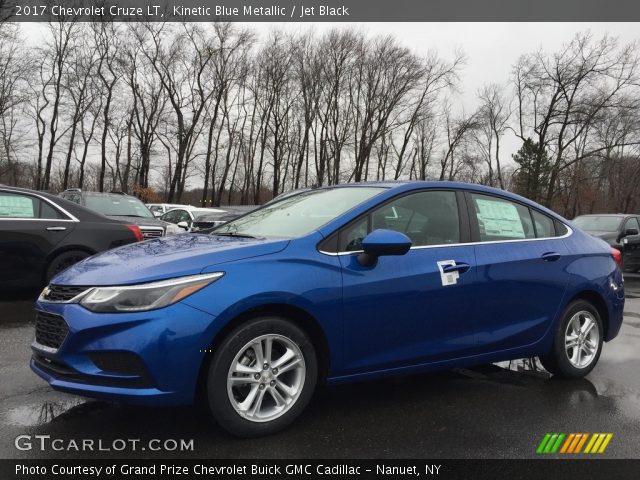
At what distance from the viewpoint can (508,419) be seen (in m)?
3.59

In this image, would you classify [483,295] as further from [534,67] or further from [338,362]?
[534,67]

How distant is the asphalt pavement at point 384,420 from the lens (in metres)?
3.02

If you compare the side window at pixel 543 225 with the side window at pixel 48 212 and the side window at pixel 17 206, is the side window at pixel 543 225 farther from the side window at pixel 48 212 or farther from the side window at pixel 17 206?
the side window at pixel 17 206

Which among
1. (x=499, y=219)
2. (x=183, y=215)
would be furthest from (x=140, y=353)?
(x=183, y=215)

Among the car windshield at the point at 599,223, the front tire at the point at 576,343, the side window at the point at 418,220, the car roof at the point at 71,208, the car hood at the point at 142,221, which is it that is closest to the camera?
the side window at the point at 418,220

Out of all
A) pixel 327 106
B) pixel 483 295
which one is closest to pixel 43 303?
pixel 483 295

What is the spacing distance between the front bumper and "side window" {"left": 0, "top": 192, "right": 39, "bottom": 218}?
16.7ft

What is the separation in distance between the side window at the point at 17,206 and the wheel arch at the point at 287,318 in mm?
5424

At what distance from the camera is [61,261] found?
7.31 metres

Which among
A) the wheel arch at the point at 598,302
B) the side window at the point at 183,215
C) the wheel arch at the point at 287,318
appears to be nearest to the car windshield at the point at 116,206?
the wheel arch at the point at 287,318

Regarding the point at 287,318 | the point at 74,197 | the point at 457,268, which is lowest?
the point at 287,318

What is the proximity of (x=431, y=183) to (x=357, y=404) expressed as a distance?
1.65 metres

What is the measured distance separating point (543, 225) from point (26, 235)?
6.10 metres

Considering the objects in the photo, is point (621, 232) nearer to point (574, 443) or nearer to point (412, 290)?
point (574, 443)
